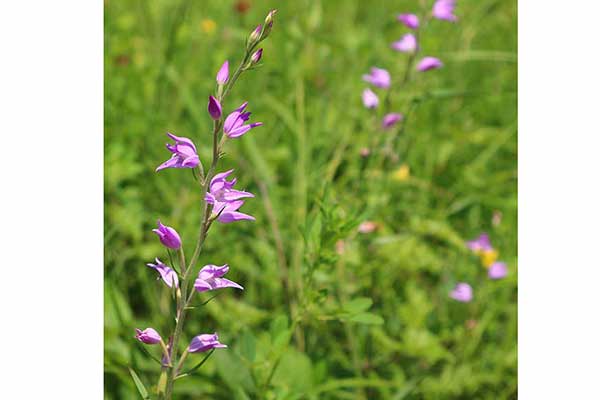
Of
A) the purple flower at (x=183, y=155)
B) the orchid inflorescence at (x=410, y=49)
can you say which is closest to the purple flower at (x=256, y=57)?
the purple flower at (x=183, y=155)

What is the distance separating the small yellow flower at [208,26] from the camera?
270 centimetres

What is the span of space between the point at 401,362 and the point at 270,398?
0.70m

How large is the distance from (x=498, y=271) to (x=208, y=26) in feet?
5.21

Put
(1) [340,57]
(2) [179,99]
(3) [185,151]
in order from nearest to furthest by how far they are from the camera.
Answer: (3) [185,151]
(2) [179,99]
(1) [340,57]

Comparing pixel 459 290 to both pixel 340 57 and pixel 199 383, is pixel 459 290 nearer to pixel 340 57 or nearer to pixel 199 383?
pixel 199 383

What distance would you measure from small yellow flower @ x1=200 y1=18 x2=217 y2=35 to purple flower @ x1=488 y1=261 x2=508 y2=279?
1483 millimetres

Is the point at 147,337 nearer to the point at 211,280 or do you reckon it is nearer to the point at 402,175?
the point at 211,280

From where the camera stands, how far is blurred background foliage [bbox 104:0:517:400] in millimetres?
1479

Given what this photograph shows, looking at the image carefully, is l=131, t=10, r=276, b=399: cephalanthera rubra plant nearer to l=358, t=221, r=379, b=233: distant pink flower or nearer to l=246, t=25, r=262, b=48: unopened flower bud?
l=246, t=25, r=262, b=48: unopened flower bud

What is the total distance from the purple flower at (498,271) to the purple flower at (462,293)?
70mm

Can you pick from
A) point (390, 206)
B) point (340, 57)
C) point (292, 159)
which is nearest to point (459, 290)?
point (390, 206)

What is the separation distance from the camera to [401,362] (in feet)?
5.64

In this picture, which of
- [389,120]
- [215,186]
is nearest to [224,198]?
[215,186]

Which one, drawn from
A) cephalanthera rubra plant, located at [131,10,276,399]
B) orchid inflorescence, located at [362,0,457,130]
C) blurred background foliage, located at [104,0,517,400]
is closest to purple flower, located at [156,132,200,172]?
cephalanthera rubra plant, located at [131,10,276,399]
